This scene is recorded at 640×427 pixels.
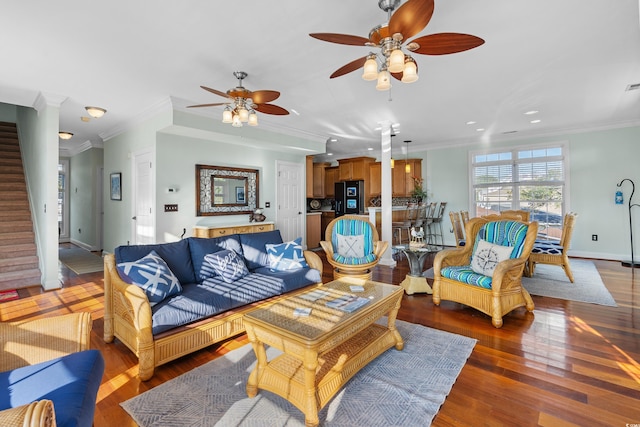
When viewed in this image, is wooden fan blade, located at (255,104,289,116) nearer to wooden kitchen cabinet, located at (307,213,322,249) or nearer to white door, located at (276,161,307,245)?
white door, located at (276,161,307,245)

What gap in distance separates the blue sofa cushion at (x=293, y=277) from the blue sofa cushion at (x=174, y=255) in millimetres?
721

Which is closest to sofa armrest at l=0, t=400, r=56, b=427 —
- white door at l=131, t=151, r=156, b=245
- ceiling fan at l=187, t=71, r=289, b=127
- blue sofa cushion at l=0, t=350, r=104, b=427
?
blue sofa cushion at l=0, t=350, r=104, b=427

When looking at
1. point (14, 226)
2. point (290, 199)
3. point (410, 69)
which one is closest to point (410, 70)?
point (410, 69)

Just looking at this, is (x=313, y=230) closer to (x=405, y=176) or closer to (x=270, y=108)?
(x=405, y=176)

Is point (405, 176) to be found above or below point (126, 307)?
above

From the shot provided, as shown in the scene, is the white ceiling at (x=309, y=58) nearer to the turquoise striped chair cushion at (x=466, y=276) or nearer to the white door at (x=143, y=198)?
the white door at (x=143, y=198)

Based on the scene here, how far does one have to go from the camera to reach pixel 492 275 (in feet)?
10.2

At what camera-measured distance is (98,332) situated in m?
2.86

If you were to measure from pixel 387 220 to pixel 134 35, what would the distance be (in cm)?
428

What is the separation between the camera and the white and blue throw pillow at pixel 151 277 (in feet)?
7.75

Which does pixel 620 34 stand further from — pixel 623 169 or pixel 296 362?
pixel 623 169

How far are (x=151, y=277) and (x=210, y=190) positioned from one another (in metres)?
3.28

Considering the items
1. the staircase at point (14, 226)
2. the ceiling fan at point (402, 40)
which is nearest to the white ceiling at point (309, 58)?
the ceiling fan at point (402, 40)

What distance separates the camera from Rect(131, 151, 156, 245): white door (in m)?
4.93
